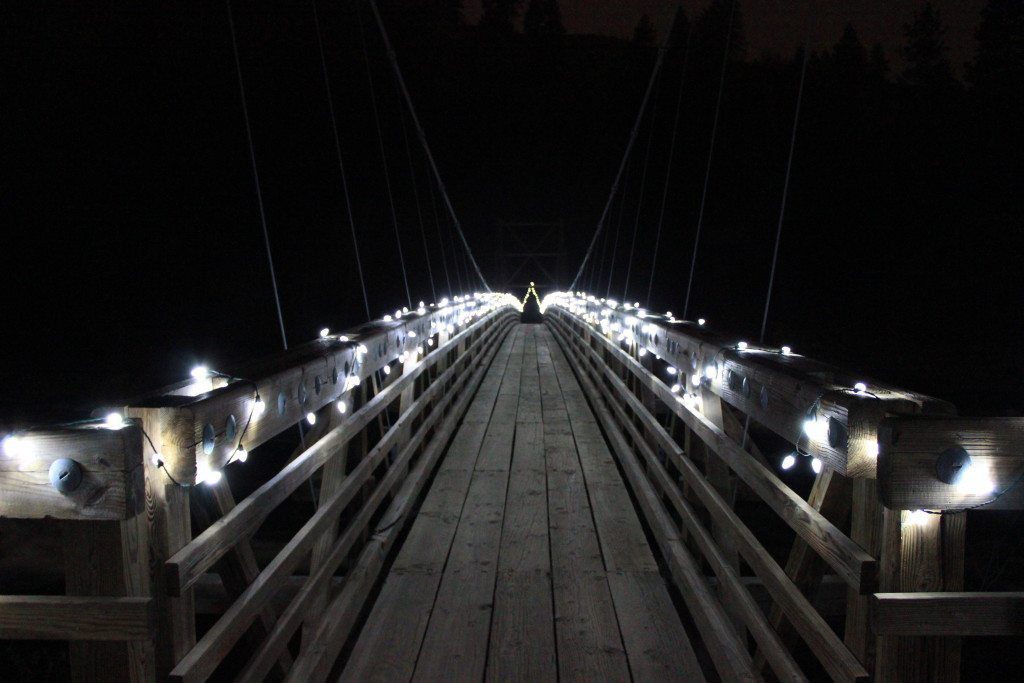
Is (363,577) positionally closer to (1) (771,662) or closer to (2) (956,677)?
(1) (771,662)

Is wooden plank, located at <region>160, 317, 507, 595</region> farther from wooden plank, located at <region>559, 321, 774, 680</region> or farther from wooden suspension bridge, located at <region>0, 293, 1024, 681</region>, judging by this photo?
wooden plank, located at <region>559, 321, 774, 680</region>

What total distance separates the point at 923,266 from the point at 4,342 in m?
43.7

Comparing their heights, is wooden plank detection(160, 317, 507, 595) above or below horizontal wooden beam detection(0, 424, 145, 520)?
below

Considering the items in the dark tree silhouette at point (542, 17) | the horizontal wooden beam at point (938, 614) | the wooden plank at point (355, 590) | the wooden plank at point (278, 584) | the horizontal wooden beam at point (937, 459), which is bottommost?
the wooden plank at point (355, 590)

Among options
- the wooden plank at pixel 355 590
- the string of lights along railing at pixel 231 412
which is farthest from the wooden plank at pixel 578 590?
the string of lights along railing at pixel 231 412

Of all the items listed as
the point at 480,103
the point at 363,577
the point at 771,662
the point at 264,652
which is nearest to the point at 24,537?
the point at 363,577

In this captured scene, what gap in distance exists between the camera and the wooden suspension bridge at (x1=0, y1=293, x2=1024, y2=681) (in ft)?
4.27

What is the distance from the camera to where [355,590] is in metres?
2.44

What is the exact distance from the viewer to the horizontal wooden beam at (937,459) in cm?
128

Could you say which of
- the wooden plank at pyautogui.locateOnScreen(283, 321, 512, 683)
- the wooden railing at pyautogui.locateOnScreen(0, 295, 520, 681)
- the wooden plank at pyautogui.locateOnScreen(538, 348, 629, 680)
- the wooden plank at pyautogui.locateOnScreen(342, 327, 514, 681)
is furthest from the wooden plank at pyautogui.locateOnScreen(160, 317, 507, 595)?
the wooden plank at pyautogui.locateOnScreen(538, 348, 629, 680)

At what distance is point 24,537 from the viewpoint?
4984 mm

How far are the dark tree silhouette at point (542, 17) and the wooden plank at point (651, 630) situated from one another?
203 feet

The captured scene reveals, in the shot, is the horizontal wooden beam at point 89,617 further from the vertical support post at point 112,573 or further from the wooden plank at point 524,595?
the wooden plank at point 524,595

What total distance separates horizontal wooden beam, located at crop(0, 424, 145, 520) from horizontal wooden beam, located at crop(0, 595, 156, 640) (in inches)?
6.2
